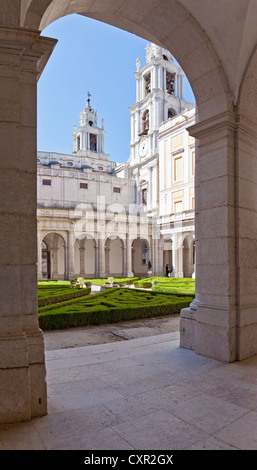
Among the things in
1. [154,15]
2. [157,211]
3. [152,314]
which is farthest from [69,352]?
[157,211]

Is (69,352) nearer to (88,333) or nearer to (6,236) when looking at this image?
(88,333)

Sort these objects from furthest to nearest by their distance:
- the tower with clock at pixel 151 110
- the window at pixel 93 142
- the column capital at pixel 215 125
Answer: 1. the window at pixel 93 142
2. the tower with clock at pixel 151 110
3. the column capital at pixel 215 125

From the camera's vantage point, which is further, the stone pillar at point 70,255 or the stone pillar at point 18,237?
the stone pillar at point 70,255

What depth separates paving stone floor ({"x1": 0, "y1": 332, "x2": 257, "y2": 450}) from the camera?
92.7 inches

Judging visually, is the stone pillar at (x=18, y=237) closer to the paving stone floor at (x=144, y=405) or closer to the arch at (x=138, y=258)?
the paving stone floor at (x=144, y=405)

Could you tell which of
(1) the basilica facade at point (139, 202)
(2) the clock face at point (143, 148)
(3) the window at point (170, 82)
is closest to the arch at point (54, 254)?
(1) the basilica facade at point (139, 202)

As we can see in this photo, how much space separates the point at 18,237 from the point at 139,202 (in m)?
34.7

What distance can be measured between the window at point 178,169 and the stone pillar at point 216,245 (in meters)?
24.3

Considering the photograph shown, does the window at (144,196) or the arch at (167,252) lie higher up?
the window at (144,196)

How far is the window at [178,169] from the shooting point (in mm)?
28328

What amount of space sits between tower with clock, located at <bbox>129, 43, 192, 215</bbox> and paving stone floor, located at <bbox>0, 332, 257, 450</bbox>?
97.0ft

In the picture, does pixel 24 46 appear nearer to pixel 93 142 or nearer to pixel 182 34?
pixel 182 34

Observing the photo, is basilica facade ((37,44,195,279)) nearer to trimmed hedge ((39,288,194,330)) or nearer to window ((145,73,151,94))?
window ((145,73,151,94))

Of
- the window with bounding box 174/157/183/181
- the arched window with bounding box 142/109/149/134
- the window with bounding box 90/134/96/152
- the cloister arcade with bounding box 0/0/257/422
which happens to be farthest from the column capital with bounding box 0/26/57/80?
the window with bounding box 90/134/96/152
